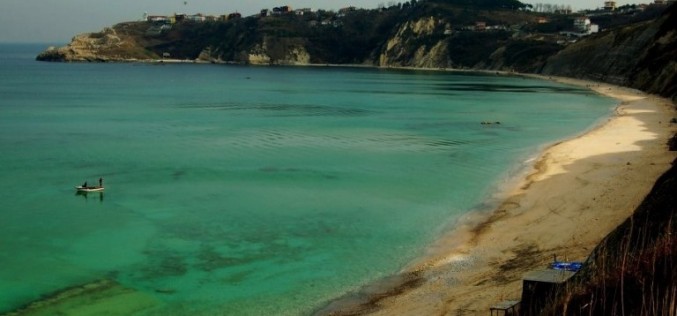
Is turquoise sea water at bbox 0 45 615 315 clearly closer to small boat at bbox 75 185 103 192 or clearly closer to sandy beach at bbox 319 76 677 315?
small boat at bbox 75 185 103 192

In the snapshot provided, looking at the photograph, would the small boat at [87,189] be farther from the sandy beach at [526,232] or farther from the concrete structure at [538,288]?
the concrete structure at [538,288]

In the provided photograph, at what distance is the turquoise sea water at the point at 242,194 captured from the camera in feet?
66.5

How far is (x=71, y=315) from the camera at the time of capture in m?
16.9

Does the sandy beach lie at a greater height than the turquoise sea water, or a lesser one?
greater

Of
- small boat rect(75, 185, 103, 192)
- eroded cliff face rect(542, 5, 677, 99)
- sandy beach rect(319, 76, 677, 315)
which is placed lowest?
small boat rect(75, 185, 103, 192)

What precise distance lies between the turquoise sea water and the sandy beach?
4.29ft

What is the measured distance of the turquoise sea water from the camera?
798 inches

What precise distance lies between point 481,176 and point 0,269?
24.0 meters

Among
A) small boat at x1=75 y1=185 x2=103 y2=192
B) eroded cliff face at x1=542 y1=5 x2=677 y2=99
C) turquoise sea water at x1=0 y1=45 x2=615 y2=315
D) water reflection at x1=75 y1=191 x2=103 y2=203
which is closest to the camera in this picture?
turquoise sea water at x1=0 y1=45 x2=615 y2=315

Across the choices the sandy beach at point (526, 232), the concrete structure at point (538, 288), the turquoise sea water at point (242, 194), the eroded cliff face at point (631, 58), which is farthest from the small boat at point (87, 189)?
the eroded cliff face at point (631, 58)

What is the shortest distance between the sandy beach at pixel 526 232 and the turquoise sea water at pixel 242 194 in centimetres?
131

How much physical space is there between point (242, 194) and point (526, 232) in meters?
14.6

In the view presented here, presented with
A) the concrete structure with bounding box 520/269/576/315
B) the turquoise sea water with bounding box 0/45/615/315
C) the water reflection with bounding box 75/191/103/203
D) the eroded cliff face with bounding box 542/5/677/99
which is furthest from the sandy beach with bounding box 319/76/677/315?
the eroded cliff face with bounding box 542/5/677/99

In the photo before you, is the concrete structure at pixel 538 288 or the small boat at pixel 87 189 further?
the small boat at pixel 87 189
